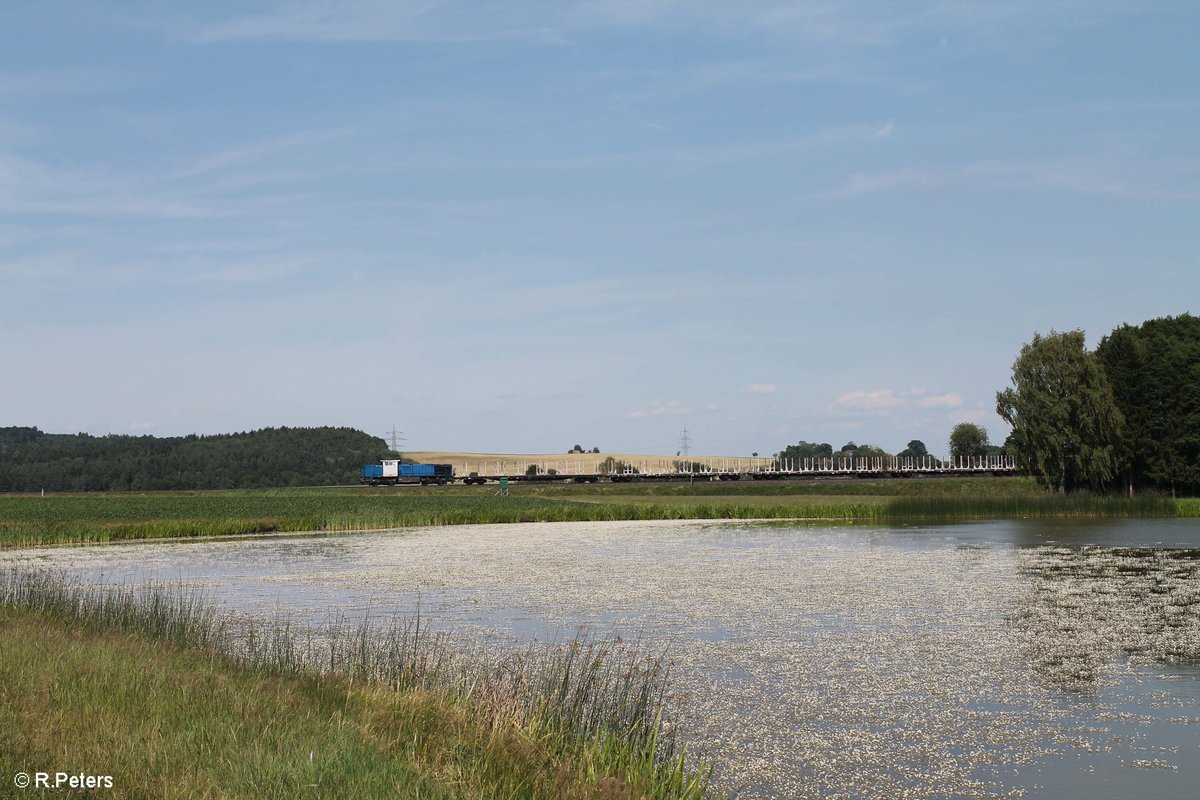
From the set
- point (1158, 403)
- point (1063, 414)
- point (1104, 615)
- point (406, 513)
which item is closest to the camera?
point (1104, 615)

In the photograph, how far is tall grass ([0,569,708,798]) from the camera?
9203mm

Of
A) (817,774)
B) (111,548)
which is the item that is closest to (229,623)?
(817,774)

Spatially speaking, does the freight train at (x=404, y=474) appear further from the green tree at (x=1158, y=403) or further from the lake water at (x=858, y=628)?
the lake water at (x=858, y=628)

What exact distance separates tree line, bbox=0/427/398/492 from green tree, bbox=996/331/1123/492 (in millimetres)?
104696

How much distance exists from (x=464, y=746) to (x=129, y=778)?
257 centimetres

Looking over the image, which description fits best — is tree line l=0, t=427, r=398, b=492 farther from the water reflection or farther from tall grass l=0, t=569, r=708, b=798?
tall grass l=0, t=569, r=708, b=798

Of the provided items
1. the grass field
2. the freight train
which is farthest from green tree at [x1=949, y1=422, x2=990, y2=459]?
the grass field

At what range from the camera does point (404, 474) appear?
12412cm

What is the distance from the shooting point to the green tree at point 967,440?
16650cm

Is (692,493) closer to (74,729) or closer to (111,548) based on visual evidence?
(111,548)

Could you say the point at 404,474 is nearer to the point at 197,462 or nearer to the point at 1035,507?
the point at 197,462

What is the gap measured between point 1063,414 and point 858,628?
5566 centimetres

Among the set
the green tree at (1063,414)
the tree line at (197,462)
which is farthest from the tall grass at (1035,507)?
the tree line at (197,462)

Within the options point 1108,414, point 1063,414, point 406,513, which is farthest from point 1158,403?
point 406,513
